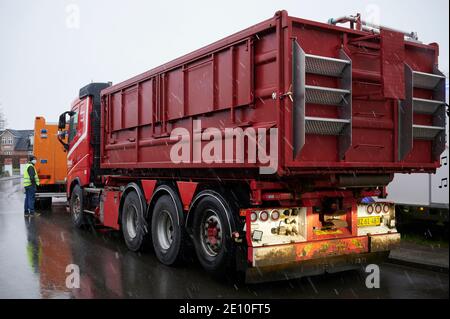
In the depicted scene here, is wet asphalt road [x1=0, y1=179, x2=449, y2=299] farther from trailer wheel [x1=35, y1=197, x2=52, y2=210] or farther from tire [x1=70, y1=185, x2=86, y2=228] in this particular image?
trailer wheel [x1=35, y1=197, x2=52, y2=210]

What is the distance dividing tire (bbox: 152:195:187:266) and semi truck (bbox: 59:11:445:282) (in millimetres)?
19

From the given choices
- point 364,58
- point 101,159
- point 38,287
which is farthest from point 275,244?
point 101,159

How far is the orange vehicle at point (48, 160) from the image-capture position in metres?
17.1

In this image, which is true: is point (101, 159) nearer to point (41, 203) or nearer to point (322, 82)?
point (322, 82)

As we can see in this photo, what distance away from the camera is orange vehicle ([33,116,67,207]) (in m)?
17.1

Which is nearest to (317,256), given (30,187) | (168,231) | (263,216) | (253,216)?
(263,216)

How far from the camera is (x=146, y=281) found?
21.3 ft

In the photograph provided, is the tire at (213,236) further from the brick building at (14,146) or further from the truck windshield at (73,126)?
the brick building at (14,146)

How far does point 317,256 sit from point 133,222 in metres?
4.15

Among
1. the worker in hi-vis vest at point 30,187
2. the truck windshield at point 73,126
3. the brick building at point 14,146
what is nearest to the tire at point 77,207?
the truck windshield at point 73,126

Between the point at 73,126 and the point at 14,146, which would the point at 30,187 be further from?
the point at 14,146

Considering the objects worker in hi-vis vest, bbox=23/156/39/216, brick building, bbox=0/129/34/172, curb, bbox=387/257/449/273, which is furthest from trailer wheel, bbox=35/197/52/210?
brick building, bbox=0/129/34/172

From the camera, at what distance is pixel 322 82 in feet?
18.6
